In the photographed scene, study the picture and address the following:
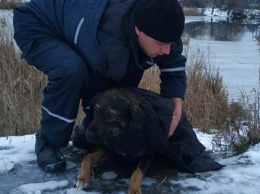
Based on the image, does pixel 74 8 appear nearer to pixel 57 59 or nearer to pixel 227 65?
pixel 57 59

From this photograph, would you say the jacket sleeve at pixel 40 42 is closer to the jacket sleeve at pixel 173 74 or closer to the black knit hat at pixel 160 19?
the black knit hat at pixel 160 19

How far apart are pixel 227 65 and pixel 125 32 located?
814 centimetres

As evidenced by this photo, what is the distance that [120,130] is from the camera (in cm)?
303

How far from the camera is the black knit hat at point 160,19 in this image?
9.34ft

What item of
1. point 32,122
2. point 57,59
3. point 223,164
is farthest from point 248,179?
point 32,122

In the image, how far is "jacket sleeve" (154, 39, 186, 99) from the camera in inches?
138

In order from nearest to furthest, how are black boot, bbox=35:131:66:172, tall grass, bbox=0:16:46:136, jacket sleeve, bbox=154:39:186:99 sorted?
black boot, bbox=35:131:66:172 → jacket sleeve, bbox=154:39:186:99 → tall grass, bbox=0:16:46:136

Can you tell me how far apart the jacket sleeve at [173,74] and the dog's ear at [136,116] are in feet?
1.86

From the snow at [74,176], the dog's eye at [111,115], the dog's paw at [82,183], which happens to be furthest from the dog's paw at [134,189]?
the dog's eye at [111,115]

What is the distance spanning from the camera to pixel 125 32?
3.04 m

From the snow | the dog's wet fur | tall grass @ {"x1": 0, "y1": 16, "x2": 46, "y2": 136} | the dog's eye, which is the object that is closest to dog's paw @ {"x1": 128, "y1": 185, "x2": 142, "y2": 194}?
the dog's wet fur

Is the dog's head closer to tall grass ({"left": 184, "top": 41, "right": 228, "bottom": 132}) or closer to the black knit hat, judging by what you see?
the black knit hat

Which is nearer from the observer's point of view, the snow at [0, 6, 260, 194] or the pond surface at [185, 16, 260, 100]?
the snow at [0, 6, 260, 194]

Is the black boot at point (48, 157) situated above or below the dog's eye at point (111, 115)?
below
